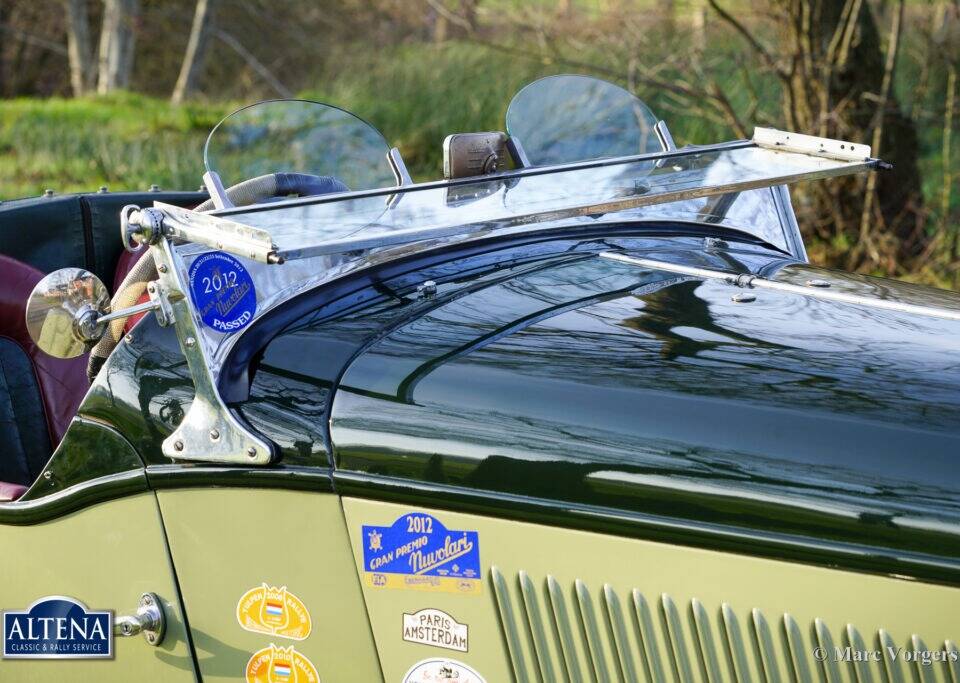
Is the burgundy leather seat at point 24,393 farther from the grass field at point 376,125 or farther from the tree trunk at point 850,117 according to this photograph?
the grass field at point 376,125

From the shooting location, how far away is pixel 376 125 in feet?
31.0

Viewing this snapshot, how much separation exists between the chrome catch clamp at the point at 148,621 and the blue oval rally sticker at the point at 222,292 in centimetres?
48

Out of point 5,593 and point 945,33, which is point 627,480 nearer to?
point 5,593

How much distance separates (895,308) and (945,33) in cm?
658

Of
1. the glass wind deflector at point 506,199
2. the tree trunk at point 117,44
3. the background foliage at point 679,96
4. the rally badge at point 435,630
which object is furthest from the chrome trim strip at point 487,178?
the tree trunk at point 117,44

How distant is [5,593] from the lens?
2109 millimetres

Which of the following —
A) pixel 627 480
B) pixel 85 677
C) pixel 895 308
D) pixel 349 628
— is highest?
pixel 895 308

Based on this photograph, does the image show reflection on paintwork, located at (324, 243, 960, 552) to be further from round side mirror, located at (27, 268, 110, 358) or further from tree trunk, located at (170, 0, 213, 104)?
tree trunk, located at (170, 0, 213, 104)

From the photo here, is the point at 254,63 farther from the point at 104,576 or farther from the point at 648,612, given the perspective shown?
the point at 648,612

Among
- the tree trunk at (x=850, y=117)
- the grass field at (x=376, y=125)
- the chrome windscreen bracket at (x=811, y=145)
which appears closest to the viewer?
the chrome windscreen bracket at (x=811, y=145)

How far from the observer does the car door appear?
1.93 m

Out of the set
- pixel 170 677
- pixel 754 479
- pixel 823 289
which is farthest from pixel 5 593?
pixel 823 289

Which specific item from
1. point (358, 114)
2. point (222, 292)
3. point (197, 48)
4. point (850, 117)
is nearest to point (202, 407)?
point (222, 292)

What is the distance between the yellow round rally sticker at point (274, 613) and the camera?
5.93 feet
